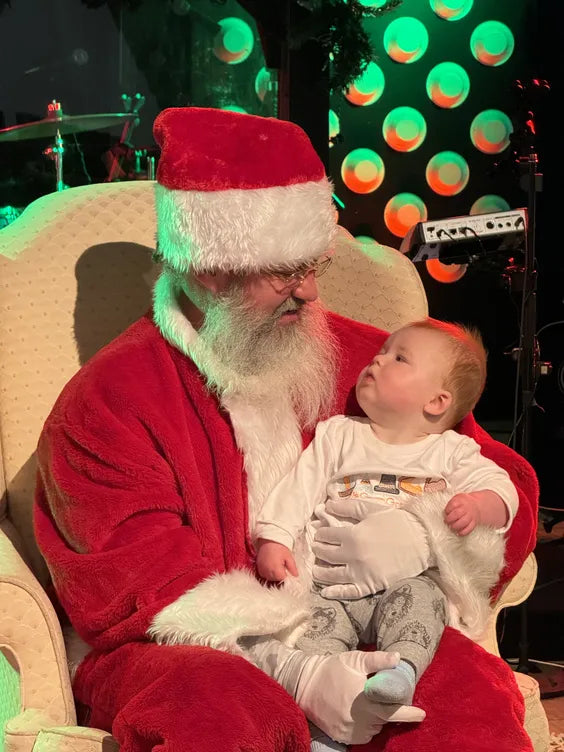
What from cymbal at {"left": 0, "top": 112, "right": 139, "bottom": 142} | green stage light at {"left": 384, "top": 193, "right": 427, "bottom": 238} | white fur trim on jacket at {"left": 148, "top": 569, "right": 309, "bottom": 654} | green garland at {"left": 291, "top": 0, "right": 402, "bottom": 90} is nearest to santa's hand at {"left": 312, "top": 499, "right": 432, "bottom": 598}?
white fur trim on jacket at {"left": 148, "top": 569, "right": 309, "bottom": 654}

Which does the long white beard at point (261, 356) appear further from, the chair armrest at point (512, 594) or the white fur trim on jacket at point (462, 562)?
the chair armrest at point (512, 594)

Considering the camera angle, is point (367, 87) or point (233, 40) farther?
point (367, 87)

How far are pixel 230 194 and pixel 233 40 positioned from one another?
2797 mm

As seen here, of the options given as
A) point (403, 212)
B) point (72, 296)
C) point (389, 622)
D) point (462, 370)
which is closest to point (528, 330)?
point (462, 370)

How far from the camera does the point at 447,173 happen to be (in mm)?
4582

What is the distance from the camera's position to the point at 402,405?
1562mm

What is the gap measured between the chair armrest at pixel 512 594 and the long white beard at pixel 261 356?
454 mm

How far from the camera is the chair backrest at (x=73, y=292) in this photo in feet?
5.96

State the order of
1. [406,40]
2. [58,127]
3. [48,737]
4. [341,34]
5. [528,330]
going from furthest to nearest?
[406,40] → [341,34] → [58,127] → [528,330] → [48,737]

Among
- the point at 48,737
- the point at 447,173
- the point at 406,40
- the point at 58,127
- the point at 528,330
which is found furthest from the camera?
the point at 447,173

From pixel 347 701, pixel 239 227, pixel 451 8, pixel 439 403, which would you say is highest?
pixel 451 8

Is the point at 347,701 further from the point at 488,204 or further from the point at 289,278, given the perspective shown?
the point at 488,204

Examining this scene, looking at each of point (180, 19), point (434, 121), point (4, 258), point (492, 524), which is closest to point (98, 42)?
point (180, 19)

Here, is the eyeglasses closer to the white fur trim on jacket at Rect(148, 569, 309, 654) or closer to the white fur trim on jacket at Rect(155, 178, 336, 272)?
the white fur trim on jacket at Rect(155, 178, 336, 272)
